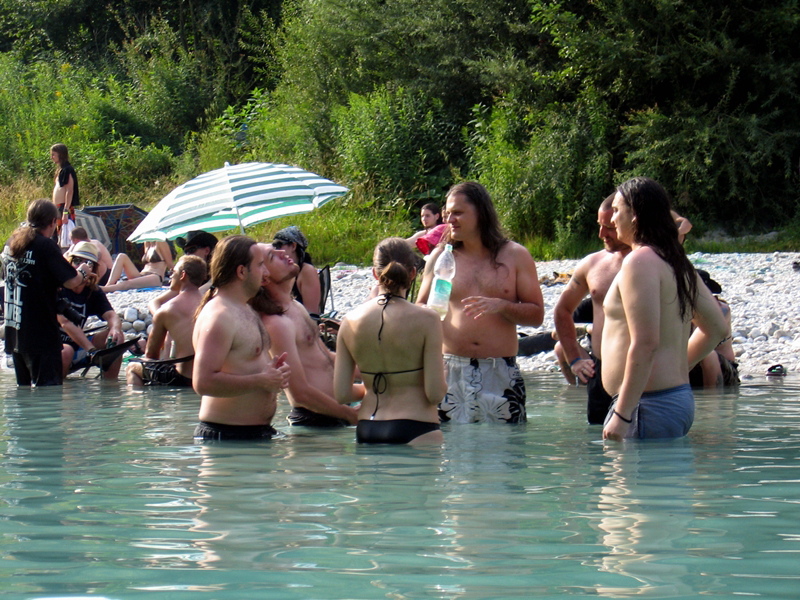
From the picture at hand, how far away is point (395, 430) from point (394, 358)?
0.42 metres

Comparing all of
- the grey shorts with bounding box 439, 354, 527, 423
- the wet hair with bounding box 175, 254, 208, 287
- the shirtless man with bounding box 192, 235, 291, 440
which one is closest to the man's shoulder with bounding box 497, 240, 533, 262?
the grey shorts with bounding box 439, 354, 527, 423

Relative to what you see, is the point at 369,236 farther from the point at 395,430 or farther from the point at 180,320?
the point at 395,430

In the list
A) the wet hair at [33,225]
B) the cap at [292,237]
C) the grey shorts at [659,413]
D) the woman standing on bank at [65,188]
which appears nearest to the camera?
the grey shorts at [659,413]

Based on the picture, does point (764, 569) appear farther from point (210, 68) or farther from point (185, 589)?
point (210, 68)

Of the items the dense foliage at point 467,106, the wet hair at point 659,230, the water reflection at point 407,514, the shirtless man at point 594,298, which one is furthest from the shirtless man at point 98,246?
the wet hair at point 659,230

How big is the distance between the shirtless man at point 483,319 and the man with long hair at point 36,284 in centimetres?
441

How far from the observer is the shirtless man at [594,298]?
6031 mm

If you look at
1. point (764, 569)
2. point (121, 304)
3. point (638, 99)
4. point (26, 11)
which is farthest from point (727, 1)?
point (26, 11)

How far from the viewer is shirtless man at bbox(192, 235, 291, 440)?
561 cm

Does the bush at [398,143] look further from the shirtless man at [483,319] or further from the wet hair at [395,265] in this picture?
the wet hair at [395,265]

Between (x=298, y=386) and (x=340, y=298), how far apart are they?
8414 millimetres

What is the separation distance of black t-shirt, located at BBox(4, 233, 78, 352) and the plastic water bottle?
14.1ft

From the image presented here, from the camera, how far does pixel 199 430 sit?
6219mm

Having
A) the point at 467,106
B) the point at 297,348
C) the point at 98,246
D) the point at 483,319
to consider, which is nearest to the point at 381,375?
the point at 483,319
